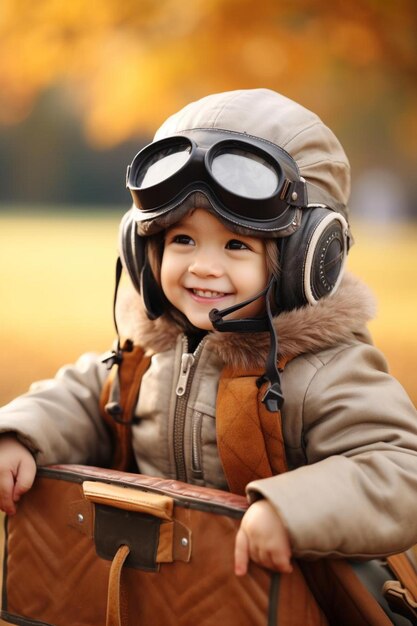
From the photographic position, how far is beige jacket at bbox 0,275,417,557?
5.13ft

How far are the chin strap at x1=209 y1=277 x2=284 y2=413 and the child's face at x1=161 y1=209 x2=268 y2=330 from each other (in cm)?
4

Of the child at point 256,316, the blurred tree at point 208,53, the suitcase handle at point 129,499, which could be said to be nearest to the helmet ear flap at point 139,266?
the child at point 256,316

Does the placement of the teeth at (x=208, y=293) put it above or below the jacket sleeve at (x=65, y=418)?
above

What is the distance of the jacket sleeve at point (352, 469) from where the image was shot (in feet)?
5.03

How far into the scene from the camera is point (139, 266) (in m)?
2.01

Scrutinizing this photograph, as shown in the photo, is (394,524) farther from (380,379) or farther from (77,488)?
(77,488)

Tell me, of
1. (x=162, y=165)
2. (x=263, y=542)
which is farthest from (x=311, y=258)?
(x=263, y=542)

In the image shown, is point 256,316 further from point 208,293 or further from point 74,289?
point 74,289

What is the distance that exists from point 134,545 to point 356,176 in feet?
26.0

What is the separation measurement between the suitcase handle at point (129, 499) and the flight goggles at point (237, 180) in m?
0.56

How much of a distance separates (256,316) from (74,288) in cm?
535

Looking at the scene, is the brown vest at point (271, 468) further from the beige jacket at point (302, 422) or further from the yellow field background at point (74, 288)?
the yellow field background at point (74, 288)

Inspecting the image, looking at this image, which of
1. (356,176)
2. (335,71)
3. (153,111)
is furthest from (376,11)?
(153,111)

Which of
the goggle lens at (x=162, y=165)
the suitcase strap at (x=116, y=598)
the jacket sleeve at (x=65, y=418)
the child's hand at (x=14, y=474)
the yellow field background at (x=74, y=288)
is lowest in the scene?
the yellow field background at (x=74, y=288)
